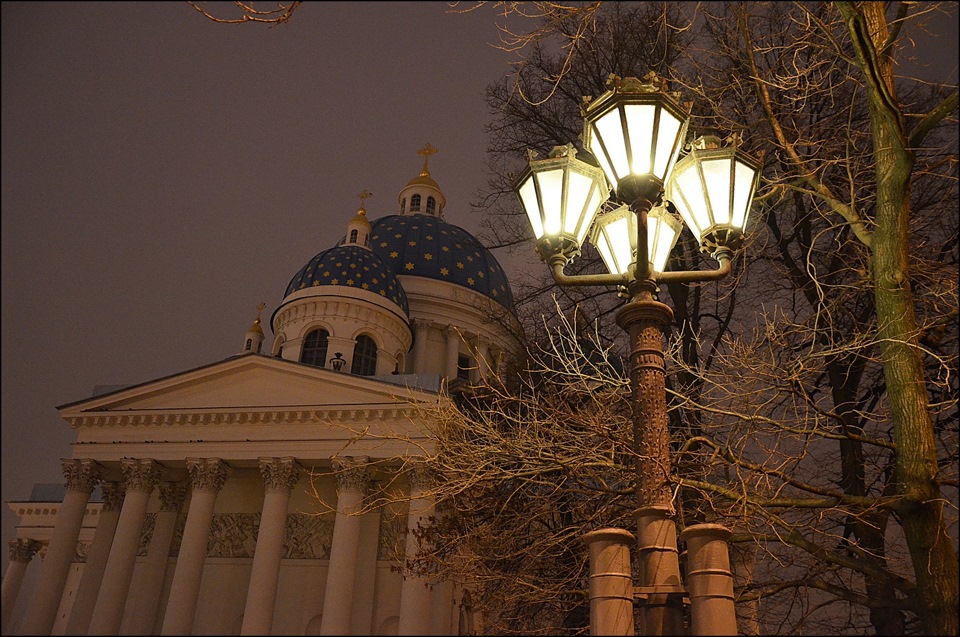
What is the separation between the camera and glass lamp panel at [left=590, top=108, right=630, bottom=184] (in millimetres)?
4664

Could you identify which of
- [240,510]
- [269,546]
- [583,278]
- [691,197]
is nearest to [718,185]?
[691,197]

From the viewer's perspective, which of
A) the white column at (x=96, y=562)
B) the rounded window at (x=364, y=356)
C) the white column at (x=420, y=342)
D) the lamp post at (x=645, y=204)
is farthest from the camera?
the white column at (x=420, y=342)

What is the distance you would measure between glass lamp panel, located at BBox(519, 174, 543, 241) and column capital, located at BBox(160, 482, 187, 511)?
25.4 meters

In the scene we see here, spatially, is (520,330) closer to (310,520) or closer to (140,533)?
(310,520)

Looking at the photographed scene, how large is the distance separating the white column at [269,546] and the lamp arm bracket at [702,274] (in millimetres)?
20776

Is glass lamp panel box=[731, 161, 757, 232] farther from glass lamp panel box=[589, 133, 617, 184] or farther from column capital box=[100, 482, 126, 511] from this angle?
column capital box=[100, 482, 126, 511]

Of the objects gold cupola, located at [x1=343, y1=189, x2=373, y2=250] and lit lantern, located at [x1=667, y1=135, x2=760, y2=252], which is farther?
gold cupola, located at [x1=343, y1=189, x2=373, y2=250]

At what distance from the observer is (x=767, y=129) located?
12.6 metres

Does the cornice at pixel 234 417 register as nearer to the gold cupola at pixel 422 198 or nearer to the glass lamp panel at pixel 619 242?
→ the glass lamp panel at pixel 619 242

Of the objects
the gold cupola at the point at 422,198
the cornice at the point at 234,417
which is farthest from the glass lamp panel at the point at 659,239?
the gold cupola at the point at 422,198

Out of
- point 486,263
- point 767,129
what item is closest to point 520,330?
point 767,129

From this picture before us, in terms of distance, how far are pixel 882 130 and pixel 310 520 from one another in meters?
22.5

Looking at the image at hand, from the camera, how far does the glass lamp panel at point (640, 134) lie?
461 centimetres

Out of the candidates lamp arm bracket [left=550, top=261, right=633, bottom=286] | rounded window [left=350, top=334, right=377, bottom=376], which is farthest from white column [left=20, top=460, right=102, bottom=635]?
lamp arm bracket [left=550, top=261, right=633, bottom=286]
